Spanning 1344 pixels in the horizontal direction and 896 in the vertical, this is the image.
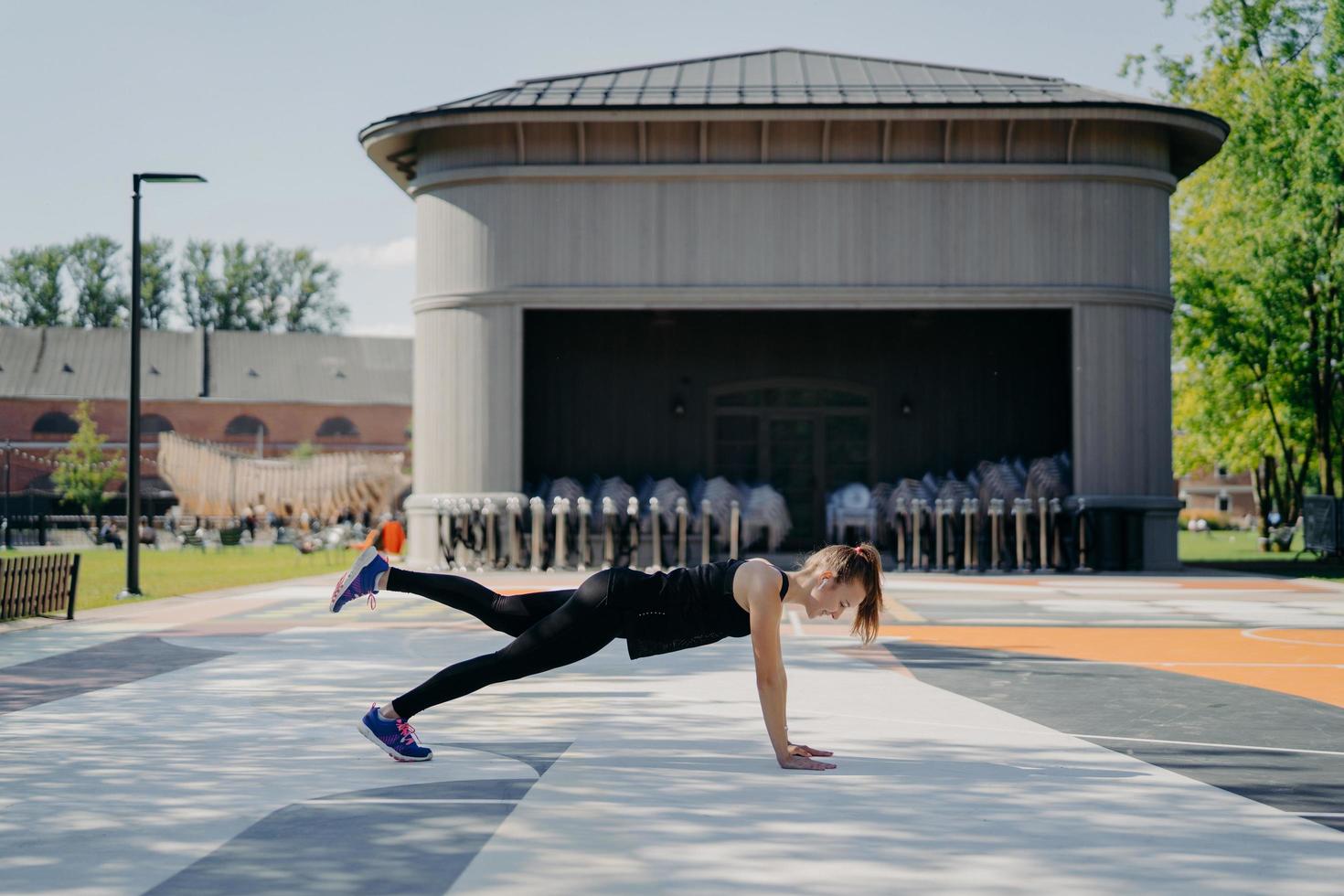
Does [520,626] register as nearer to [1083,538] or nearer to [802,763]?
[802,763]

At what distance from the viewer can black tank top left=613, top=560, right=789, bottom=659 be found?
21.7 ft

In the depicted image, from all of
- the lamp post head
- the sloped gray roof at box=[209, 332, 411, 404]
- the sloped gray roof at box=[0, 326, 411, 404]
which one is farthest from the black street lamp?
the sloped gray roof at box=[209, 332, 411, 404]

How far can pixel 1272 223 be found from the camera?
3500 cm

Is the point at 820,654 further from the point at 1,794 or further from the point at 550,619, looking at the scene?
the point at 1,794

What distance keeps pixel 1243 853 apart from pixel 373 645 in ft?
30.9

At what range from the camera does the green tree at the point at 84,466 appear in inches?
3076

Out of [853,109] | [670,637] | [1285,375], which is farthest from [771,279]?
[1285,375]

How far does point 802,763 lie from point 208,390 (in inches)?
3622

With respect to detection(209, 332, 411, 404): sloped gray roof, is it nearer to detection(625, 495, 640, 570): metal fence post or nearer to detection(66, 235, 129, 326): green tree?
detection(66, 235, 129, 326): green tree

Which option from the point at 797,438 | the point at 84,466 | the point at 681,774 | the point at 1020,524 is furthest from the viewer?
the point at 84,466

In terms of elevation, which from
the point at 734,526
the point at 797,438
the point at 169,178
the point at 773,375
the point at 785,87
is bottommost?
the point at 734,526

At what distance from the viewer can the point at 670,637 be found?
666 centimetres

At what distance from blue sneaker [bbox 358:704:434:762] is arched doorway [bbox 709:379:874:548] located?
22.6 m

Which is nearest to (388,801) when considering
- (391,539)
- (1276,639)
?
(1276,639)
